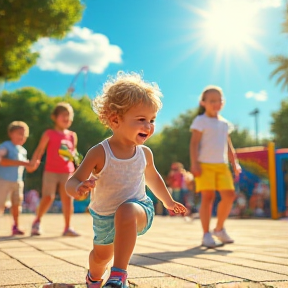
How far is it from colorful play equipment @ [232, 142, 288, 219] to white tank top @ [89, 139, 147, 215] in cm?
1149

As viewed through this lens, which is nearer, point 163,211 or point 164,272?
point 164,272

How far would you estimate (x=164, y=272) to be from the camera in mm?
2883

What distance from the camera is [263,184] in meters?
14.0

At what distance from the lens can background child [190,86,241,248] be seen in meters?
4.86

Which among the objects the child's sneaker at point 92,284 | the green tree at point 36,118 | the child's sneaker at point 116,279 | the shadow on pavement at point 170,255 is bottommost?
the child's sneaker at point 92,284

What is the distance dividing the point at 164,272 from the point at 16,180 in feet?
12.9

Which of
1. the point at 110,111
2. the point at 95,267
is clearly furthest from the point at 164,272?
the point at 110,111

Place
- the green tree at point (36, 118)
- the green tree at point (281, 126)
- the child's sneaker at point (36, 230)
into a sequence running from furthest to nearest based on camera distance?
1. the green tree at point (281, 126)
2. the green tree at point (36, 118)
3. the child's sneaker at point (36, 230)

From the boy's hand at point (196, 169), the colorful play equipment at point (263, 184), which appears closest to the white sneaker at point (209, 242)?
the boy's hand at point (196, 169)

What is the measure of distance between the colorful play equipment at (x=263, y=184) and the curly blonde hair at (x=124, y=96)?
11386 mm

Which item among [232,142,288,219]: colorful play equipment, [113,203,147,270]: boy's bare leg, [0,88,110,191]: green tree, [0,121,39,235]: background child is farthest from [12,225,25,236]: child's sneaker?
[0,88,110,191]: green tree

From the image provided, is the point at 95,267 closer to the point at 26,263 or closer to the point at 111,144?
the point at 111,144

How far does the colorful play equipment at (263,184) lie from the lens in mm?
13383

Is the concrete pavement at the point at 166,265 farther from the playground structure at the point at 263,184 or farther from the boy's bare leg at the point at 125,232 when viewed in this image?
the playground structure at the point at 263,184
